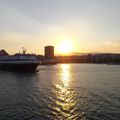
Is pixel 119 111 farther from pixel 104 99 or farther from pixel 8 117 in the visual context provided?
pixel 8 117

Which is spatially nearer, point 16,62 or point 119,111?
point 119,111

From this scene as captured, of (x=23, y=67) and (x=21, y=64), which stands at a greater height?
(x=21, y=64)

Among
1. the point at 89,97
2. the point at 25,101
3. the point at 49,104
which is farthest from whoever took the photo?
the point at 89,97

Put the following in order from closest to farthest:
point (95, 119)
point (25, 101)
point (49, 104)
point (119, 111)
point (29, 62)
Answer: point (95, 119)
point (119, 111)
point (49, 104)
point (25, 101)
point (29, 62)

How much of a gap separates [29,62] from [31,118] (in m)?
90.0

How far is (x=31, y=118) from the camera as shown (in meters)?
29.8

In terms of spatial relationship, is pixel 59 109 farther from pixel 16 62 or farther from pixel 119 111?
pixel 16 62

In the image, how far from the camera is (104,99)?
40188mm

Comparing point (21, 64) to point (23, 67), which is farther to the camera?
point (21, 64)

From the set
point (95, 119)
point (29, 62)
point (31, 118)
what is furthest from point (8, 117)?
point (29, 62)

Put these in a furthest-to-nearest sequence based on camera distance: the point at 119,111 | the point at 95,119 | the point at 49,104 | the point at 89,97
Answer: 1. the point at 89,97
2. the point at 49,104
3. the point at 119,111
4. the point at 95,119

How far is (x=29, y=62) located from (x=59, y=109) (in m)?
85.9

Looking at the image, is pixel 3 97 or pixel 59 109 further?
pixel 3 97

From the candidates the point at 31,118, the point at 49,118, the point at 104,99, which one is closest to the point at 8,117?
the point at 31,118
